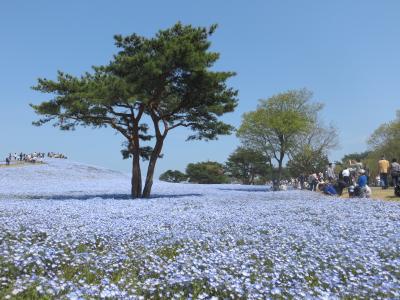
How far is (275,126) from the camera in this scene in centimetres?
3750

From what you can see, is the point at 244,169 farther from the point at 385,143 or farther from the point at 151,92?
the point at 151,92

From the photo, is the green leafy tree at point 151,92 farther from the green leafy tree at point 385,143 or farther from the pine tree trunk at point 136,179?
the green leafy tree at point 385,143

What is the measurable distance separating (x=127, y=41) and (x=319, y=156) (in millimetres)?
34909

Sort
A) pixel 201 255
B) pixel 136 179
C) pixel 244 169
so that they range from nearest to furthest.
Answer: pixel 201 255 < pixel 136 179 < pixel 244 169

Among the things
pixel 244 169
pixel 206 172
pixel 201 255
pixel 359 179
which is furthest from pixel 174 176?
pixel 201 255

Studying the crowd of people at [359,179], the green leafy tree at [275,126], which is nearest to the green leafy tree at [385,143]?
the green leafy tree at [275,126]

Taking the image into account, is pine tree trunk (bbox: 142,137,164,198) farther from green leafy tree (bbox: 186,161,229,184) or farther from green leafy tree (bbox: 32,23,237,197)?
green leafy tree (bbox: 186,161,229,184)

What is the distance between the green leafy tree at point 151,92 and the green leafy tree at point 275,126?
660 inches

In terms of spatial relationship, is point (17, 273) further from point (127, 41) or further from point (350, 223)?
point (127, 41)

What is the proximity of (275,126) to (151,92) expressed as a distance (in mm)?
18892

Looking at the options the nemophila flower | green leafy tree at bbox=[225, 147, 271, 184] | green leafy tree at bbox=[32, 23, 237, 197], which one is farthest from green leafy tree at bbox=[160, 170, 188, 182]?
the nemophila flower

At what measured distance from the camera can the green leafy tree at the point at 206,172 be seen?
64938 millimetres

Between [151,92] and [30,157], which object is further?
[30,157]

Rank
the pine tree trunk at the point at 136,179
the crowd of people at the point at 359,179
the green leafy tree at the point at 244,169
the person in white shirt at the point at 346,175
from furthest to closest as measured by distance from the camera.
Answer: the green leafy tree at the point at 244,169, the pine tree trunk at the point at 136,179, the person in white shirt at the point at 346,175, the crowd of people at the point at 359,179
